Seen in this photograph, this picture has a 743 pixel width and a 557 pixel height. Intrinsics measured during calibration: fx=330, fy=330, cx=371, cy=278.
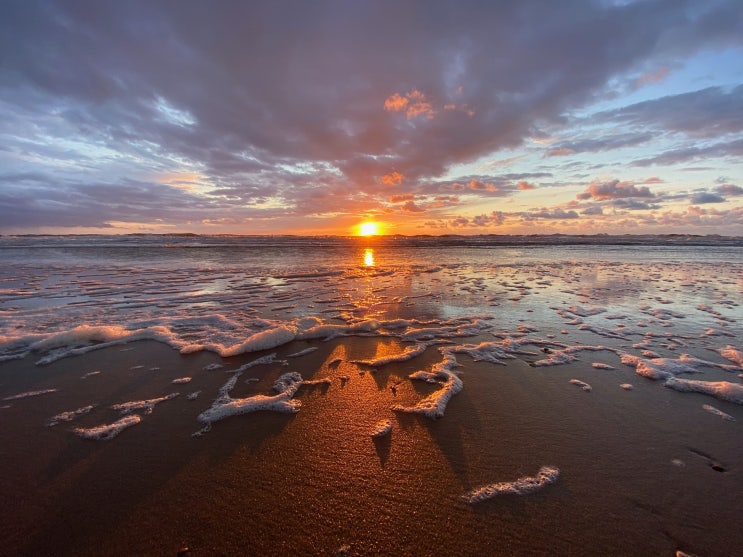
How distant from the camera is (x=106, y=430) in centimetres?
319

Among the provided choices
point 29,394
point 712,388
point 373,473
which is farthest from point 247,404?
point 712,388

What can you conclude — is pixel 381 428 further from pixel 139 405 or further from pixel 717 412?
pixel 717 412

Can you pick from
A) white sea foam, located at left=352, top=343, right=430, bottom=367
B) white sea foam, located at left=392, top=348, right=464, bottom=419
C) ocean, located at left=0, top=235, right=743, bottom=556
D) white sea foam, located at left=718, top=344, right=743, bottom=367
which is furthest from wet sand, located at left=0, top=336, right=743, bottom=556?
white sea foam, located at left=718, top=344, right=743, bottom=367

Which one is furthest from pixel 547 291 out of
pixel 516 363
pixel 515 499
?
pixel 515 499

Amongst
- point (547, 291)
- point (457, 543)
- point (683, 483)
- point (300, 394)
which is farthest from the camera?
point (547, 291)

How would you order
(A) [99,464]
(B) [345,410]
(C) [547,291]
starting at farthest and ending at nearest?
1. (C) [547,291]
2. (B) [345,410]
3. (A) [99,464]

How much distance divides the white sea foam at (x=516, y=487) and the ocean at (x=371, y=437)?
0.02 metres

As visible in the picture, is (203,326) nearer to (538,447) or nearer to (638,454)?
(538,447)

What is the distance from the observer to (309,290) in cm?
1086

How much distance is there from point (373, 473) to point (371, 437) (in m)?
0.46

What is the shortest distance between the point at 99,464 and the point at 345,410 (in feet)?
7.12

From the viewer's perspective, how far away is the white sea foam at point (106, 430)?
3.11m

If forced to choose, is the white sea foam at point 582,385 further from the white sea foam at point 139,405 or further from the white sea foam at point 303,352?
the white sea foam at point 139,405

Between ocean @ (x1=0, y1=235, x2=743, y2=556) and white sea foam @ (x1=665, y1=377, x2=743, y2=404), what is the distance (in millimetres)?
20
